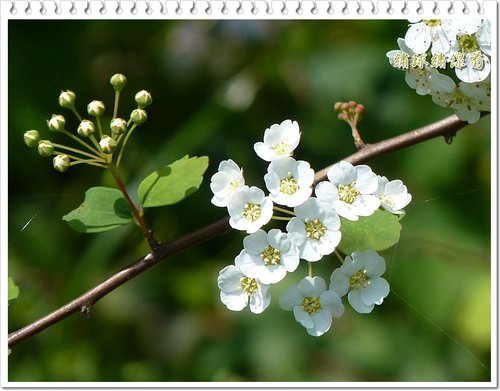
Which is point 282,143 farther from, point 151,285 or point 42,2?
point 151,285

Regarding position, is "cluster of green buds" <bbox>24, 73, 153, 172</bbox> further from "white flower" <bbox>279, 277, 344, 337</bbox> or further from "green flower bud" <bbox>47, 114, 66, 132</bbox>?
"white flower" <bbox>279, 277, 344, 337</bbox>

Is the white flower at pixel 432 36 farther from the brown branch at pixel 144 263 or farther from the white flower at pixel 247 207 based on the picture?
the white flower at pixel 247 207

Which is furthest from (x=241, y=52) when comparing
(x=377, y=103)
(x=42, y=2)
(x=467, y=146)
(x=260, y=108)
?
(x=42, y=2)

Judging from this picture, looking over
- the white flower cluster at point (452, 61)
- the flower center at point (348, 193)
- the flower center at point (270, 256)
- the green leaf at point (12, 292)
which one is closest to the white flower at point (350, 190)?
the flower center at point (348, 193)

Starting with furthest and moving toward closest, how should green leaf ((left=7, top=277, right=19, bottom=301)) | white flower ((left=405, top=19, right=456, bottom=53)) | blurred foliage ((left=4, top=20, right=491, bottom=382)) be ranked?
blurred foliage ((left=4, top=20, right=491, bottom=382))
green leaf ((left=7, top=277, right=19, bottom=301))
white flower ((left=405, top=19, right=456, bottom=53))

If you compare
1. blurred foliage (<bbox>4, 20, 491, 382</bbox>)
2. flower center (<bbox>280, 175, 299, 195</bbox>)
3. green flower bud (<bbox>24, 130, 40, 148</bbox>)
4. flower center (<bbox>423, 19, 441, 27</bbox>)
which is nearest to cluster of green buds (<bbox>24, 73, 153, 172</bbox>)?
green flower bud (<bbox>24, 130, 40, 148</bbox>)
